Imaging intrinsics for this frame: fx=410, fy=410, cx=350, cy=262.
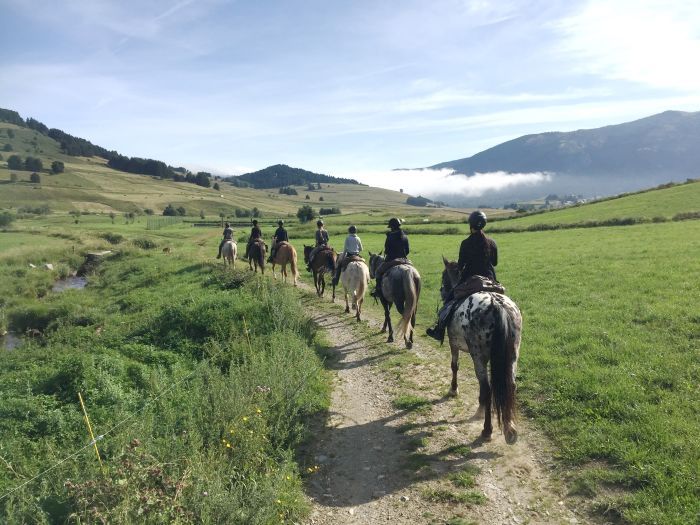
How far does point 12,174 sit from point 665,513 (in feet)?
524

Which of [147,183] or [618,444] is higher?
[147,183]

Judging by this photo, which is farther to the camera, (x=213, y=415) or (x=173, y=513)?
(x=213, y=415)

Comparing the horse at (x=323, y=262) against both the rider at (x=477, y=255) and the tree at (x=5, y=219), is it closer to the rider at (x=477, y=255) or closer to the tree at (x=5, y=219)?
the rider at (x=477, y=255)

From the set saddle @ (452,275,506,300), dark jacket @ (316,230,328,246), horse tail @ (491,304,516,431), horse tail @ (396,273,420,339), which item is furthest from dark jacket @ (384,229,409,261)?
dark jacket @ (316,230,328,246)

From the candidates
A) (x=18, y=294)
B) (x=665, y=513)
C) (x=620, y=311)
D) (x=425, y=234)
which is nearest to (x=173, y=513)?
(x=665, y=513)

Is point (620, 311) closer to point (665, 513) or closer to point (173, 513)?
point (665, 513)

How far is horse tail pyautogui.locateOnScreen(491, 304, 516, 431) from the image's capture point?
6.68m

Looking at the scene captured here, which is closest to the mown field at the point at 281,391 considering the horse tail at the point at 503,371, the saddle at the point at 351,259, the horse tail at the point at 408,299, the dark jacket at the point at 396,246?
the horse tail at the point at 503,371

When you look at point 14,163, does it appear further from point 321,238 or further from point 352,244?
point 352,244

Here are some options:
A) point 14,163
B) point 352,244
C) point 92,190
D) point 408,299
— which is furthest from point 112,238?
point 14,163

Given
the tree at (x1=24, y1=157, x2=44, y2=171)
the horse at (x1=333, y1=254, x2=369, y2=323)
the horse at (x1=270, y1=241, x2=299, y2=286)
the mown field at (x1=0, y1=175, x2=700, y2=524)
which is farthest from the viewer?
the tree at (x1=24, y1=157, x2=44, y2=171)

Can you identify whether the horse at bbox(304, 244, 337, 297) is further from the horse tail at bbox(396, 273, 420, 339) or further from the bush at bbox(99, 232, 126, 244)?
the bush at bbox(99, 232, 126, 244)

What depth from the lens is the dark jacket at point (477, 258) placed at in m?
7.96

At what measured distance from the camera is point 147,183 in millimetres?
153500
